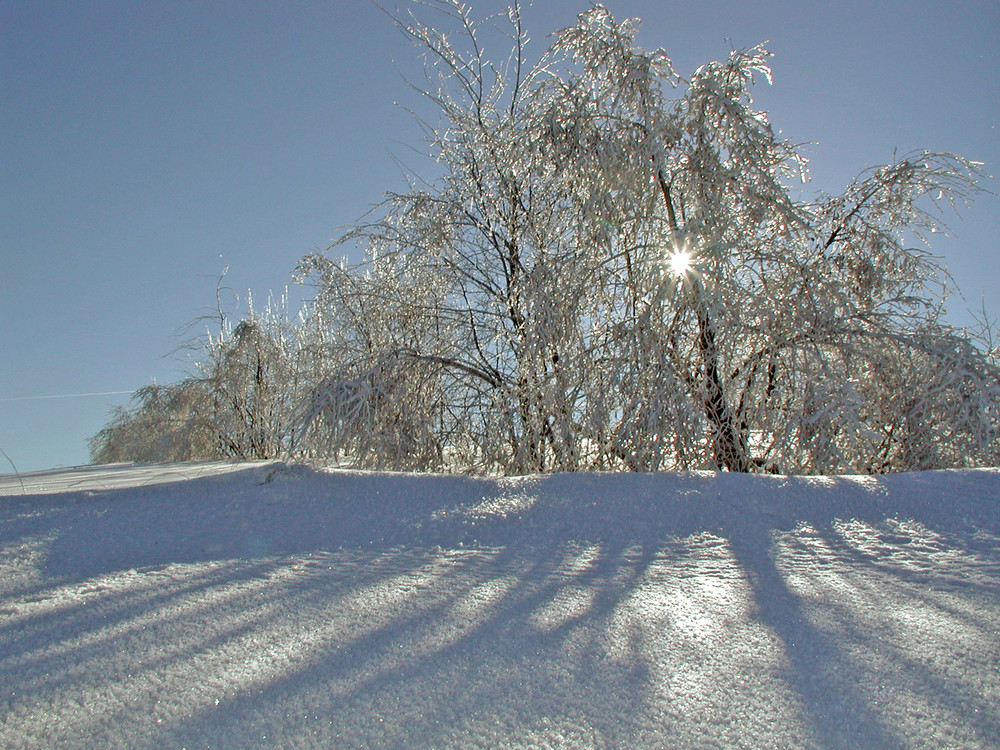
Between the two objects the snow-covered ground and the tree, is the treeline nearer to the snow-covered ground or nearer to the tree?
the tree

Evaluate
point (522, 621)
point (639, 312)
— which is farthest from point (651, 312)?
point (522, 621)

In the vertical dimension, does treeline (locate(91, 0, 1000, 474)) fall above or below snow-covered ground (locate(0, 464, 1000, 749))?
above

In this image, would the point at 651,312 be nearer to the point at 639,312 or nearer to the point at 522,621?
the point at 639,312

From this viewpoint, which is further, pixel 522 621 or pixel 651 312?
pixel 651 312

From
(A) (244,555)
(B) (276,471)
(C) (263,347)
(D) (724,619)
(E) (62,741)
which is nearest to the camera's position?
(E) (62,741)

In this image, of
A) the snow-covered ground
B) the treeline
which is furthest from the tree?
the snow-covered ground

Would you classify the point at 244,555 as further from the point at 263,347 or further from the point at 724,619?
the point at 263,347

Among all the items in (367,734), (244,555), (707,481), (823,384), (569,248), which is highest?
(569,248)

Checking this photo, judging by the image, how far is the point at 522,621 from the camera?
119cm

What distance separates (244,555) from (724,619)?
49.0 inches

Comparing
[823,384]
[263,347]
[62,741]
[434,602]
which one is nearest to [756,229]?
[823,384]

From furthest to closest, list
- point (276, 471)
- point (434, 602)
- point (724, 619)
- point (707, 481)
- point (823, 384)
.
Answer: point (823, 384) < point (276, 471) < point (707, 481) < point (434, 602) < point (724, 619)

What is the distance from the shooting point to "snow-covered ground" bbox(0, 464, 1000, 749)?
2.85ft

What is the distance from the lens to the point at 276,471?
8.61 ft
